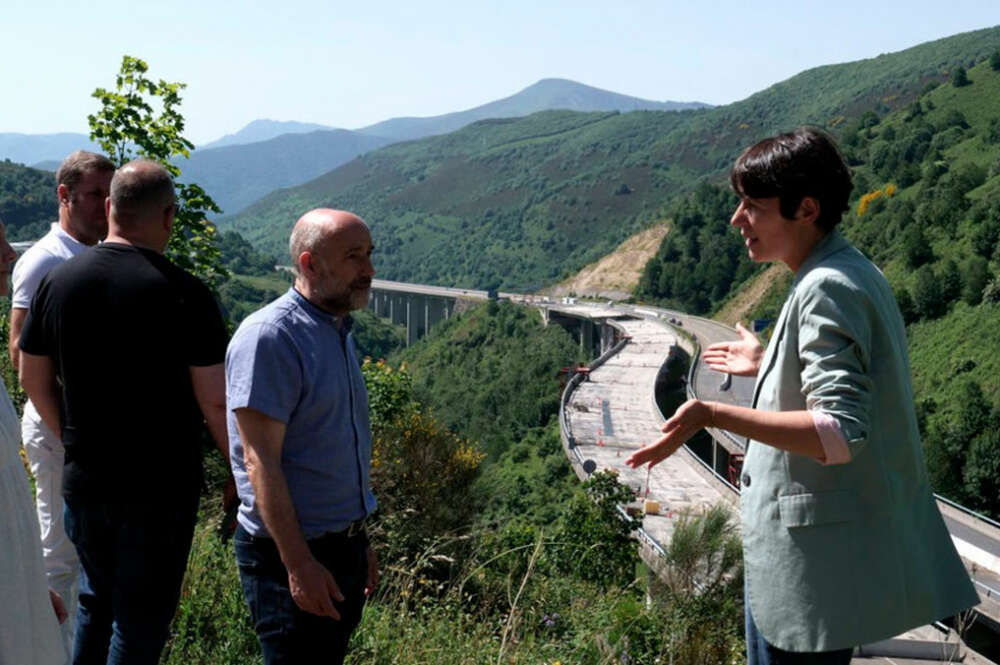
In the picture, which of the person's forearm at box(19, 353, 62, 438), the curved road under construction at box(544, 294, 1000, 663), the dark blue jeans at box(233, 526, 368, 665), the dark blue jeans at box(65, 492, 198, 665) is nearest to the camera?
the dark blue jeans at box(233, 526, 368, 665)

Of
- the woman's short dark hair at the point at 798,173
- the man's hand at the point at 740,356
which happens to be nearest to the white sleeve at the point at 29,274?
the man's hand at the point at 740,356

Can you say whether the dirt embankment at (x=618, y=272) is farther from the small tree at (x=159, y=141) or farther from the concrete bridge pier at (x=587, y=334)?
the small tree at (x=159, y=141)

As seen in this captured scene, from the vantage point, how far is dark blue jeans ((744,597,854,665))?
2.17m

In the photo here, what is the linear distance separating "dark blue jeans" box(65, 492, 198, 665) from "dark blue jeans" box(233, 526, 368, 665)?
32 cm

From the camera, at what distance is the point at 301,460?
263 centimetres

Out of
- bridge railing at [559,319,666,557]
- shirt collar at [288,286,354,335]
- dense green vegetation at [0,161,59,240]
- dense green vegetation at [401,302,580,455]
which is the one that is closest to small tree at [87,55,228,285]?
shirt collar at [288,286,354,335]

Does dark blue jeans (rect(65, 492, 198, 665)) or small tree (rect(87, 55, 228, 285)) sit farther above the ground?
small tree (rect(87, 55, 228, 285))

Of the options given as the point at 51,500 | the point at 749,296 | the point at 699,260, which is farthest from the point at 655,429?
the point at 699,260

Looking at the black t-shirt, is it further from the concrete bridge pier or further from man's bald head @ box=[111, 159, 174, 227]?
the concrete bridge pier

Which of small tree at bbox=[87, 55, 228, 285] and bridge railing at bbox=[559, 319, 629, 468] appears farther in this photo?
bridge railing at bbox=[559, 319, 629, 468]

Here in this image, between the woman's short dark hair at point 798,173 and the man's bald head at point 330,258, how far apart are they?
1.07 meters

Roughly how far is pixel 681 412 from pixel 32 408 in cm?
256

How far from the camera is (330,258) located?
269 centimetres

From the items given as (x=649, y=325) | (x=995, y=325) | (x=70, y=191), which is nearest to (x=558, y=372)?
(x=649, y=325)
